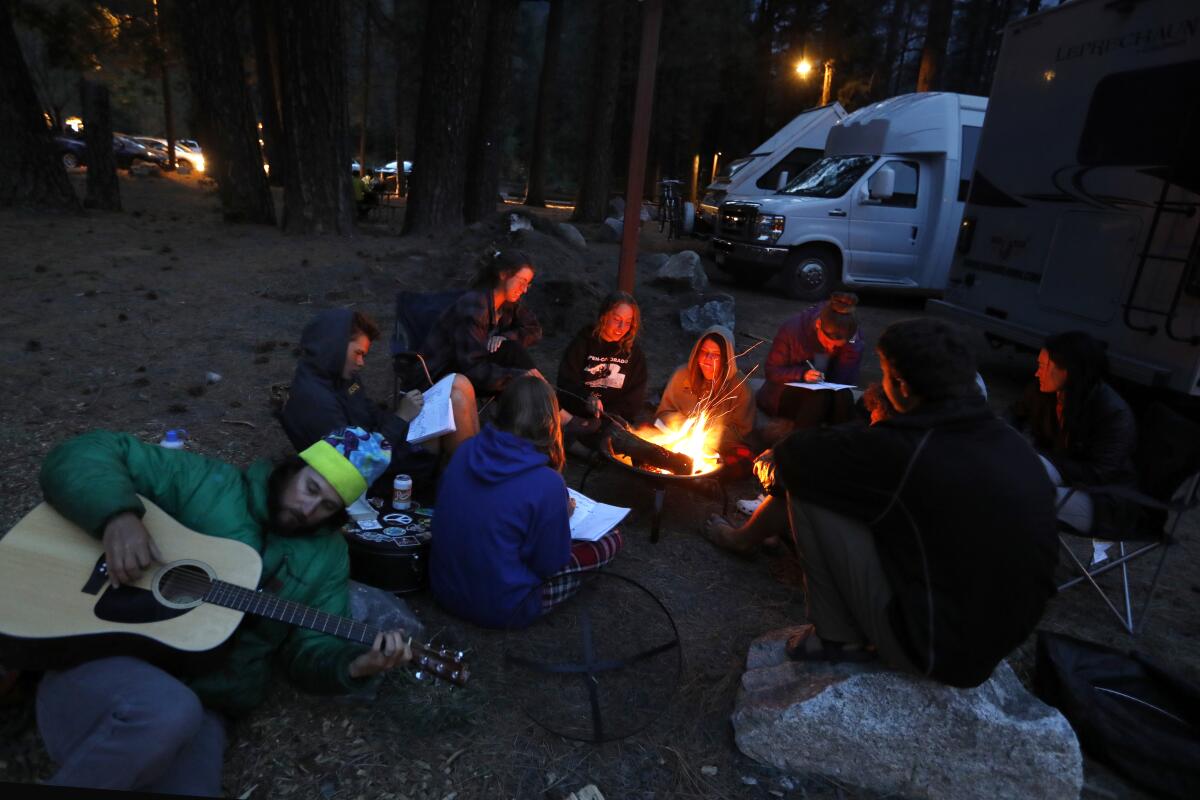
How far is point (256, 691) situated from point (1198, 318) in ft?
19.8

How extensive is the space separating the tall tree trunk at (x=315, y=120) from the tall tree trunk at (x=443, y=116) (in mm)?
1154

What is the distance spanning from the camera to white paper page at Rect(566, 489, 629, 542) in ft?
10.8

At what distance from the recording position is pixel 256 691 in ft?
7.57

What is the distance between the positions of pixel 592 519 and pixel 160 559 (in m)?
1.86

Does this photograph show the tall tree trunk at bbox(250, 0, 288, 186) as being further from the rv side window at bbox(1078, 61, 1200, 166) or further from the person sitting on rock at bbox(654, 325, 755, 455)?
the rv side window at bbox(1078, 61, 1200, 166)

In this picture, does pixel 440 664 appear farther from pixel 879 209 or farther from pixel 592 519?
pixel 879 209

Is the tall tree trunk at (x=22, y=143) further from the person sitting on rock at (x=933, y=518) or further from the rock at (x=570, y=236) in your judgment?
the person sitting on rock at (x=933, y=518)

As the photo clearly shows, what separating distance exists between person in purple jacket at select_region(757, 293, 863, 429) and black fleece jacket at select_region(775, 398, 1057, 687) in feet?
7.31

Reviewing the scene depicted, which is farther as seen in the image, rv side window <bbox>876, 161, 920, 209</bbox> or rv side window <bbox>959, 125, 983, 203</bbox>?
rv side window <bbox>876, 161, 920, 209</bbox>

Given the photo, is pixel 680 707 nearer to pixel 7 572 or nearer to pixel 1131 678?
pixel 1131 678

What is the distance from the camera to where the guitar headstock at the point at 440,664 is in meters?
2.21

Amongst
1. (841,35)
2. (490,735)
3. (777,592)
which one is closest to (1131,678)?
(777,592)

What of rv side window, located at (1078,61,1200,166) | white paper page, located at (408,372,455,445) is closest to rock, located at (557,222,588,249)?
rv side window, located at (1078,61,1200,166)

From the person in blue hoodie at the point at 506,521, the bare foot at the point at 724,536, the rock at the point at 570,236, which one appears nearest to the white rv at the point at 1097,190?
the bare foot at the point at 724,536
